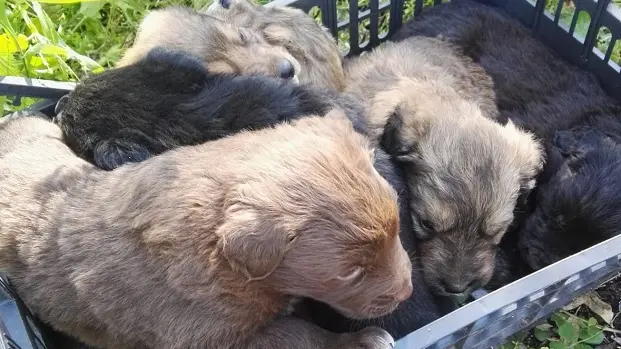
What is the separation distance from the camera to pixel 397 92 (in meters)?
3.46

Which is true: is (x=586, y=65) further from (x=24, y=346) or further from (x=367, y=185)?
(x=24, y=346)

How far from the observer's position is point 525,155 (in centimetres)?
300

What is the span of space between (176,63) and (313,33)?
1.01 meters

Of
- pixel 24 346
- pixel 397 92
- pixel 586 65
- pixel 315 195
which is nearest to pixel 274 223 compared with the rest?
pixel 315 195

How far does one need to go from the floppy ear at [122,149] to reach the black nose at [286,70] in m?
0.86

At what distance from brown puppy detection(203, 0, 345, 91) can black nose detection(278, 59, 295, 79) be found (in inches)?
9.5

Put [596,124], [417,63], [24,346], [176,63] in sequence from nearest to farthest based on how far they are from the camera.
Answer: [24,346] < [176,63] < [596,124] < [417,63]

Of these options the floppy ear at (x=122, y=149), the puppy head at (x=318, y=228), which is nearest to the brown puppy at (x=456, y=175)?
the puppy head at (x=318, y=228)

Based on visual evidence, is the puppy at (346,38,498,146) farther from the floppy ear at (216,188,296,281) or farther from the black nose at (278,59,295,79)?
the floppy ear at (216,188,296,281)

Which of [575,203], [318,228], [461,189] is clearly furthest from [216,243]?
[575,203]

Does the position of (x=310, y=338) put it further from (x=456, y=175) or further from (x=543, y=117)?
(x=543, y=117)

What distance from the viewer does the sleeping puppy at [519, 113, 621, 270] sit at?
2.93 meters

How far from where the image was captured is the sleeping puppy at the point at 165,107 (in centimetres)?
268

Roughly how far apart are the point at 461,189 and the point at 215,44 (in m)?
1.49
